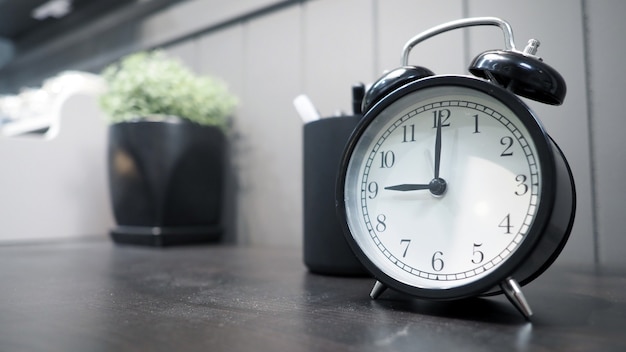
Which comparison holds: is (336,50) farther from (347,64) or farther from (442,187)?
(442,187)

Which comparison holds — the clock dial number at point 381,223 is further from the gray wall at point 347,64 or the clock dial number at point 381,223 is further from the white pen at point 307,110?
the gray wall at point 347,64

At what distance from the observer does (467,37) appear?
72 centimetres

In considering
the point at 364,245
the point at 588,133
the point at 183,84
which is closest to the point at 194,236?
the point at 183,84

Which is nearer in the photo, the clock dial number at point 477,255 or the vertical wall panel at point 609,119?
the clock dial number at point 477,255

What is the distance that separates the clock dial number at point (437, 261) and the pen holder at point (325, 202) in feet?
0.57

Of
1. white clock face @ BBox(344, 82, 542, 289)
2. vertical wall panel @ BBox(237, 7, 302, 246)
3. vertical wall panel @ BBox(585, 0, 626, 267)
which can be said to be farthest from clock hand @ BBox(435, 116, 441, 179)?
vertical wall panel @ BBox(237, 7, 302, 246)

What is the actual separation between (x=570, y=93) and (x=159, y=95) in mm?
701

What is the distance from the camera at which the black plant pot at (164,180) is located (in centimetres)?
90

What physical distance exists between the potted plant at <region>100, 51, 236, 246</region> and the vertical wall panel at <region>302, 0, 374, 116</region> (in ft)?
0.70

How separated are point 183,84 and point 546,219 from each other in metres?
0.76

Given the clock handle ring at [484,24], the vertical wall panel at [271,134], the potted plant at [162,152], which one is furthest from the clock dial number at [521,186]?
the potted plant at [162,152]

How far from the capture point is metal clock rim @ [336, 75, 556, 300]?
1.12ft

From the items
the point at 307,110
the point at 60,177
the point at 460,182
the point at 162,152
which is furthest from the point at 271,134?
the point at 460,182

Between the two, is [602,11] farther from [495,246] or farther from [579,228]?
[495,246]
